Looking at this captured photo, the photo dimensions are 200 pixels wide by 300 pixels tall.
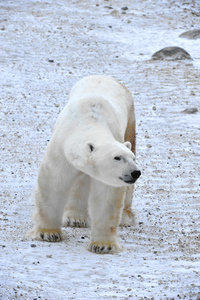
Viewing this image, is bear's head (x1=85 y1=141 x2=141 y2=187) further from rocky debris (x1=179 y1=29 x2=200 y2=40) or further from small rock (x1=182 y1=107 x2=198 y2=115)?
rocky debris (x1=179 y1=29 x2=200 y2=40)

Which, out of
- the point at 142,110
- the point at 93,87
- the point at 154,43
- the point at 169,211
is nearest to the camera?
the point at 93,87

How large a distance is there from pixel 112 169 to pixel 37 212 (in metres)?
1.14

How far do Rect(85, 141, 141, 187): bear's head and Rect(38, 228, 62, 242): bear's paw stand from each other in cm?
87

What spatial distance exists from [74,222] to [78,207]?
15cm

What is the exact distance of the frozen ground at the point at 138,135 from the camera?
365 cm

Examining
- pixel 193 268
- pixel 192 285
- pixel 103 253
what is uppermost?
pixel 192 285

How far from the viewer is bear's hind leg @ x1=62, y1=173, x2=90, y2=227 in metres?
5.35

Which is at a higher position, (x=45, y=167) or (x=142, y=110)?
(x=45, y=167)

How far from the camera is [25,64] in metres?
10.8

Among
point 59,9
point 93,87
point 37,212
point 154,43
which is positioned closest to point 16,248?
point 37,212

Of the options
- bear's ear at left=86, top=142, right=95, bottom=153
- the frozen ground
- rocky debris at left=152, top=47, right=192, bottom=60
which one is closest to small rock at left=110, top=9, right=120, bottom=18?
the frozen ground

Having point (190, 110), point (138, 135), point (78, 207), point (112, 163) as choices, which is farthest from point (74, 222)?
point (190, 110)

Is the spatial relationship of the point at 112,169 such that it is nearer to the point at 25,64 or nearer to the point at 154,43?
the point at 25,64

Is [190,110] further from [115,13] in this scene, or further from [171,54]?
[115,13]
